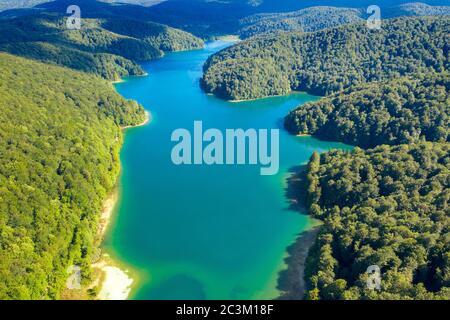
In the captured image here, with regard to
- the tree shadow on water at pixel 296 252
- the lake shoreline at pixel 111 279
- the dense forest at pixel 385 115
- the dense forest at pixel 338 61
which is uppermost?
the dense forest at pixel 338 61

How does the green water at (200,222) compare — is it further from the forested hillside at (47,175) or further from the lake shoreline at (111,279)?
the forested hillside at (47,175)

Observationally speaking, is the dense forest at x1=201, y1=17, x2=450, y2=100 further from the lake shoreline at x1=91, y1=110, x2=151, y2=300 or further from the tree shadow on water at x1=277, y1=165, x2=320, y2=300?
the lake shoreline at x1=91, y1=110, x2=151, y2=300

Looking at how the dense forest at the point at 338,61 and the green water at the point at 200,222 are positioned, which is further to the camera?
the dense forest at the point at 338,61

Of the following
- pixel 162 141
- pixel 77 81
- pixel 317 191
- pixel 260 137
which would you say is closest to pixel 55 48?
pixel 77 81

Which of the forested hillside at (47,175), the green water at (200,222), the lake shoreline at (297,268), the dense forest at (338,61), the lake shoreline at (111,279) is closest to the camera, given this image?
the forested hillside at (47,175)

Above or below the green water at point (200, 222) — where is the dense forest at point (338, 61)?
above

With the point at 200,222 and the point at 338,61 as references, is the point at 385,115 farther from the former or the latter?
the point at 338,61

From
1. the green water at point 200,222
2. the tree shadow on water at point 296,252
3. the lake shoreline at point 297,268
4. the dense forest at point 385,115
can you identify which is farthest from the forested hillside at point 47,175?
the dense forest at point 385,115
